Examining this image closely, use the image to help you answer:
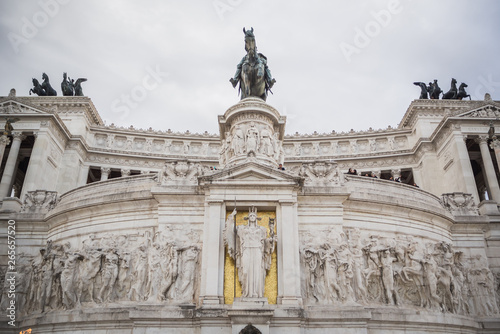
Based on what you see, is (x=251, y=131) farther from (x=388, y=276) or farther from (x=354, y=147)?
(x=354, y=147)

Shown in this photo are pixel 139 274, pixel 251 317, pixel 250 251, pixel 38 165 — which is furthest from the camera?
pixel 38 165

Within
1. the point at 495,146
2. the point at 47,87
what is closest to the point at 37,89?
the point at 47,87

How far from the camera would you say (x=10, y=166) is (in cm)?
4516

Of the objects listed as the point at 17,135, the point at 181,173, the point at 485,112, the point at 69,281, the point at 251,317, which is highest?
the point at 485,112

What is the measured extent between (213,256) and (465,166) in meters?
39.4

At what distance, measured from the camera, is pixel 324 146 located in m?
59.2

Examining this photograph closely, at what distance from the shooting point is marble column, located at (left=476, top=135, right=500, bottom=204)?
1681 inches

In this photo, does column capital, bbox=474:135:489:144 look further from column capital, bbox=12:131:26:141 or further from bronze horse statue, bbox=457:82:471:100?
column capital, bbox=12:131:26:141

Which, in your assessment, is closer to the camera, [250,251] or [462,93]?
[250,251]

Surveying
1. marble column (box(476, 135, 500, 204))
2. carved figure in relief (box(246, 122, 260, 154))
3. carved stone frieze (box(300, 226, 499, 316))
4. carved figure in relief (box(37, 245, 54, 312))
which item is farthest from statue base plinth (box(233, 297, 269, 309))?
marble column (box(476, 135, 500, 204))

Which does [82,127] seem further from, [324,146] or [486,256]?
[486,256]

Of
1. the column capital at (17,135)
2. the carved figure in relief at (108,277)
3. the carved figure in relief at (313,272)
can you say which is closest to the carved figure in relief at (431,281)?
the carved figure in relief at (313,272)

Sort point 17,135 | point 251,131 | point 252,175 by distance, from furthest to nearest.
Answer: point 17,135 → point 251,131 → point 252,175

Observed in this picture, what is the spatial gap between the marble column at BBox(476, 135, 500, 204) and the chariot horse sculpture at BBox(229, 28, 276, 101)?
3082cm
